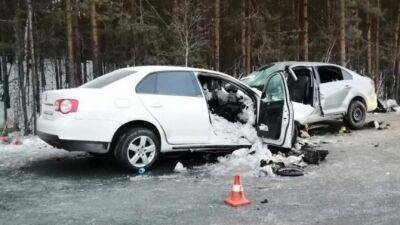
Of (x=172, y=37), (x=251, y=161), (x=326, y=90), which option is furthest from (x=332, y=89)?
(x=172, y=37)

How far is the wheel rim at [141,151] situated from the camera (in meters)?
7.92

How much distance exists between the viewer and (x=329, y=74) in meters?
12.5

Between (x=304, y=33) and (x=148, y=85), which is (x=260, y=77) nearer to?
(x=148, y=85)

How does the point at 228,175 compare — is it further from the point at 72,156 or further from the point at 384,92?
the point at 384,92

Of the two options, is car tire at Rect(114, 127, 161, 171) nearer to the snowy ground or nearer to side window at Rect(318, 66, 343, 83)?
the snowy ground

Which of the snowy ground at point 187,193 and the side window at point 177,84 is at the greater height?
the side window at point 177,84

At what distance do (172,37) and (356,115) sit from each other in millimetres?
11220

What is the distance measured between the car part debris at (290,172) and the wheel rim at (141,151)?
195 centimetres

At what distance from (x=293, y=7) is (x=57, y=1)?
45.1 feet

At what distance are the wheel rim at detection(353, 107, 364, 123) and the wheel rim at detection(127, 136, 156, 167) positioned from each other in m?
6.58

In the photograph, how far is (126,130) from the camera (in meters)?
7.92

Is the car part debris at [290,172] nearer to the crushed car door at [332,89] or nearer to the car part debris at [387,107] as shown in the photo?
the crushed car door at [332,89]

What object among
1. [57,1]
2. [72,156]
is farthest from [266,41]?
[72,156]

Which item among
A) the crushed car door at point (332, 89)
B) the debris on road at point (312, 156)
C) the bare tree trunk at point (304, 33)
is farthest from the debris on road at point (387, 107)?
the debris on road at point (312, 156)
